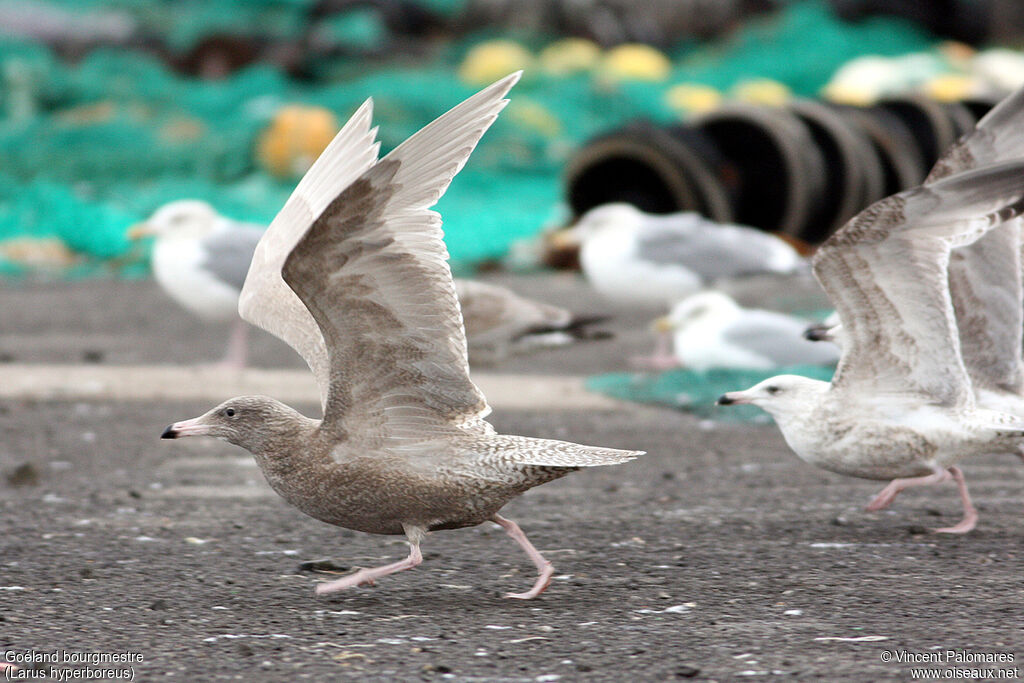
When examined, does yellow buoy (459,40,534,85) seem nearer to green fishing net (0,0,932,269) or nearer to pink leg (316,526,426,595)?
green fishing net (0,0,932,269)

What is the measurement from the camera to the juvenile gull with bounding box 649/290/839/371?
743cm

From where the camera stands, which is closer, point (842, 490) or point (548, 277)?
point (842, 490)

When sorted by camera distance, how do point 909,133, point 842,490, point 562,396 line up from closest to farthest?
point 842,490
point 562,396
point 909,133

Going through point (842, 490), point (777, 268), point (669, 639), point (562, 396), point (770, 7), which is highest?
point (770, 7)

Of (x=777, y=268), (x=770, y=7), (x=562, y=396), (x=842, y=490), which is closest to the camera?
(x=842, y=490)

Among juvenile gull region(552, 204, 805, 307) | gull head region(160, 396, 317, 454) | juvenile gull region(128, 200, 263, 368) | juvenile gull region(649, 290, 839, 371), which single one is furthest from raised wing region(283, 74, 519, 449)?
juvenile gull region(552, 204, 805, 307)

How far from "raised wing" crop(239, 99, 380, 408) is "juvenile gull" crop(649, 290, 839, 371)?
3442 millimetres

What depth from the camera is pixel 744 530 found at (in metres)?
4.88

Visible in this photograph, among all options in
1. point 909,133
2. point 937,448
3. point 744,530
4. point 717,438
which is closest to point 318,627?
point 744,530

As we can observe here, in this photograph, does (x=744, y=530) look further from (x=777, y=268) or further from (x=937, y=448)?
(x=777, y=268)

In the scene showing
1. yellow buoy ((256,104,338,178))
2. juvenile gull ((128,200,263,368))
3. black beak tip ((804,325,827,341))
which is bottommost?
black beak tip ((804,325,827,341))

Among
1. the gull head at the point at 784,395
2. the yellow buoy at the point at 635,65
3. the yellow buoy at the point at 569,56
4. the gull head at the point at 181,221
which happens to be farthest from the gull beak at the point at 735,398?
the yellow buoy at the point at 635,65

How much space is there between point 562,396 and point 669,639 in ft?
13.7

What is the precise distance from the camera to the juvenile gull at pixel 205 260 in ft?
27.7
